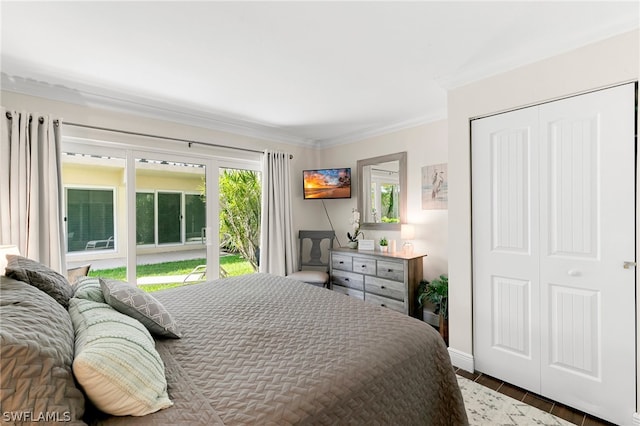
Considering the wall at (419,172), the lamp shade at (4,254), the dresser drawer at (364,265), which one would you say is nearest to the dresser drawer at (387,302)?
the dresser drawer at (364,265)

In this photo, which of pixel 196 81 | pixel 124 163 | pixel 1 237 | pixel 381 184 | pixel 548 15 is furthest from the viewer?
pixel 381 184

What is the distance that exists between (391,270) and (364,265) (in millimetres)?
388

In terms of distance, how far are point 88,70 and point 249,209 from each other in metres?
2.33

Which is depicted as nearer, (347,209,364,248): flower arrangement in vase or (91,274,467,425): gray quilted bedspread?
(91,274,467,425): gray quilted bedspread

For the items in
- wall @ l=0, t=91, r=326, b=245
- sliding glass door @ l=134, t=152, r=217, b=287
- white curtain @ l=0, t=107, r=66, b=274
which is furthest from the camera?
sliding glass door @ l=134, t=152, r=217, b=287

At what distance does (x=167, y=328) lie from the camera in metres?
1.45

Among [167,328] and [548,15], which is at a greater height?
[548,15]

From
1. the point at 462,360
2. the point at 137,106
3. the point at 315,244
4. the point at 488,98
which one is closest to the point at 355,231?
the point at 315,244

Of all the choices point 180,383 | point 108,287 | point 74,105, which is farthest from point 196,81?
point 180,383

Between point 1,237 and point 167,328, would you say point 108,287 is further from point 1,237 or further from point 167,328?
point 1,237

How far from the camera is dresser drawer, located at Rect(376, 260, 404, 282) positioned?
3.32m

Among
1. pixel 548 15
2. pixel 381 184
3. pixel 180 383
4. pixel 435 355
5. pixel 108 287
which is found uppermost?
pixel 548 15

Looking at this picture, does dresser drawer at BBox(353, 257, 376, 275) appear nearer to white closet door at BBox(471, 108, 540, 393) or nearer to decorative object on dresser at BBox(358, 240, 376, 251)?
decorative object on dresser at BBox(358, 240, 376, 251)

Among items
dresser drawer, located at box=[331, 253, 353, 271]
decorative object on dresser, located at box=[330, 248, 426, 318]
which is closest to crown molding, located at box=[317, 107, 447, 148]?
decorative object on dresser, located at box=[330, 248, 426, 318]
